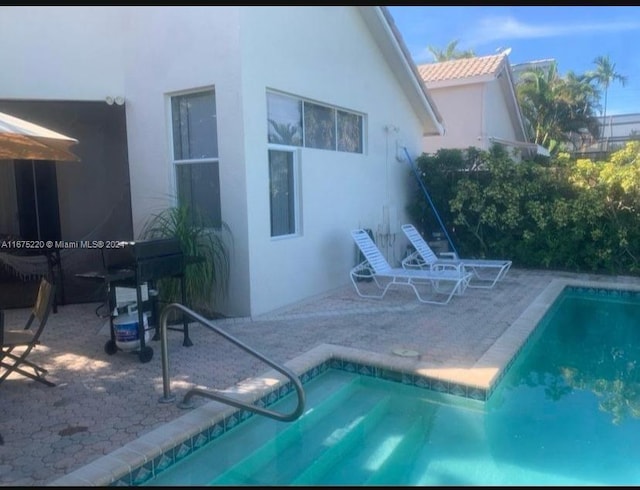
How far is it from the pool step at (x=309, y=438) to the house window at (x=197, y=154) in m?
3.98

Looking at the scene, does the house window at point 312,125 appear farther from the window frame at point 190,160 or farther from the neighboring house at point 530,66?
the neighboring house at point 530,66

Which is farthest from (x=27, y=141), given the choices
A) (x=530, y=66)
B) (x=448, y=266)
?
(x=530, y=66)

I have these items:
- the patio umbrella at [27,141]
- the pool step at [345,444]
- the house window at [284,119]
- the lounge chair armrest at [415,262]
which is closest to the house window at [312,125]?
the house window at [284,119]

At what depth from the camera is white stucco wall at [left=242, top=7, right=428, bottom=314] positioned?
7.70 m

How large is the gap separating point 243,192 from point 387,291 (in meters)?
3.94

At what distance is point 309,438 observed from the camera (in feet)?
15.6

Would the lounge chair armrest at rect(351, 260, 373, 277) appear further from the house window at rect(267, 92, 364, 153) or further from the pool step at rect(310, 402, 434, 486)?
the pool step at rect(310, 402, 434, 486)

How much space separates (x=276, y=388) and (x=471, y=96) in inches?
601

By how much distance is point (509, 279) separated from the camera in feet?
36.5

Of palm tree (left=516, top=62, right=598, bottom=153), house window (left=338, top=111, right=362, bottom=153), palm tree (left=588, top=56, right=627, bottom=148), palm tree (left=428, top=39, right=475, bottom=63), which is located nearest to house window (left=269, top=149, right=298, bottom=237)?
house window (left=338, top=111, right=362, bottom=153)

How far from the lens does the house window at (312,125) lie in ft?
27.4

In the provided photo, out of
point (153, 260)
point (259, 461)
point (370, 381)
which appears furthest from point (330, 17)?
point (259, 461)

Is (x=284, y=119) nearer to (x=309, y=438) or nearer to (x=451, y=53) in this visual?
(x=309, y=438)

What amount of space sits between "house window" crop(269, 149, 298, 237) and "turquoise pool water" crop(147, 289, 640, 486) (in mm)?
3324
